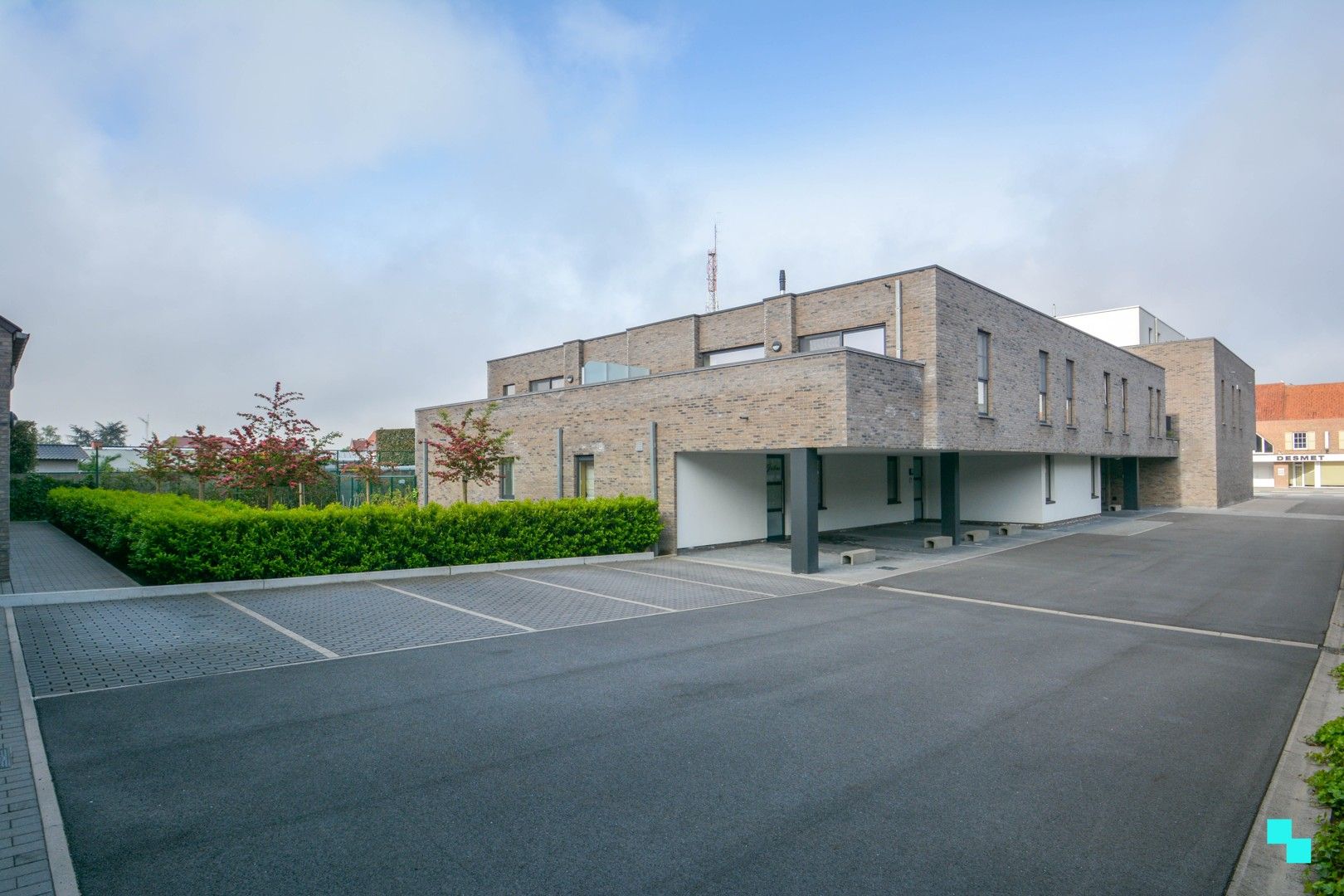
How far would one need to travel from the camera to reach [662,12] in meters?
11.6

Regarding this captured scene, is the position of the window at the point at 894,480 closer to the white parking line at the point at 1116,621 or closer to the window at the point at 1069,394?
the window at the point at 1069,394

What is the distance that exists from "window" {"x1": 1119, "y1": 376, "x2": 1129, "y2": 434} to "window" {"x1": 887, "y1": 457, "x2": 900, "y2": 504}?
8.81 m

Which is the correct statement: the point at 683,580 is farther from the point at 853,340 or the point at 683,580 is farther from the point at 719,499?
the point at 853,340

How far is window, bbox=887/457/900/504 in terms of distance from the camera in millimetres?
23938

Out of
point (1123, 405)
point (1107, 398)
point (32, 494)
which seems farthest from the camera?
point (1123, 405)

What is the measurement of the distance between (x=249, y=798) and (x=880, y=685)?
5157 mm

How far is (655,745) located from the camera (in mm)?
5184

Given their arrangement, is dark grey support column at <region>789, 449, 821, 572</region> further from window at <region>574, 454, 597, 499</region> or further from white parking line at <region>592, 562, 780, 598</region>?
window at <region>574, 454, 597, 499</region>

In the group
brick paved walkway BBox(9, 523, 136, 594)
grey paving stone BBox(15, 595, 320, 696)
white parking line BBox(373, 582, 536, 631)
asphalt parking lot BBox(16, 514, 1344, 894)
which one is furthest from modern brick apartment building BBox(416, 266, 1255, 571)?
brick paved walkway BBox(9, 523, 136, 594)

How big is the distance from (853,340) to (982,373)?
3.16m

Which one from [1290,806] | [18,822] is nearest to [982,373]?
[1290,806]

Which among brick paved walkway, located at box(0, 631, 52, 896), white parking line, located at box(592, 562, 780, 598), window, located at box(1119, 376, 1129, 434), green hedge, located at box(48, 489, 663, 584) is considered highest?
window, located at box(1119, 376, 1129, 434)

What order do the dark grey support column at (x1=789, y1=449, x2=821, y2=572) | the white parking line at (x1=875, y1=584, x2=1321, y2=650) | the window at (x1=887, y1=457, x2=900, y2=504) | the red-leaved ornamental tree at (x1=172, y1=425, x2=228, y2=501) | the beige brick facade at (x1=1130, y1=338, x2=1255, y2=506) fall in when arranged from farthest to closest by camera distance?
the beige brick facade at (x1=1130, y1=338, x2=1255, y2=506) → the window at (x1=887, y1=457, x2=900, y2=504) → the red-leaved ornamental tree at (x1=172, y1=425, x2=228, y2=501) → the dark grey support column at (x1=789, y1=449, x2=821, y2=572) → the white parking line at (x1=875, y1=584, x2=1321, y2=650)

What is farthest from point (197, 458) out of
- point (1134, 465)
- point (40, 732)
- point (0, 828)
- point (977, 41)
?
point (1134, 465)
